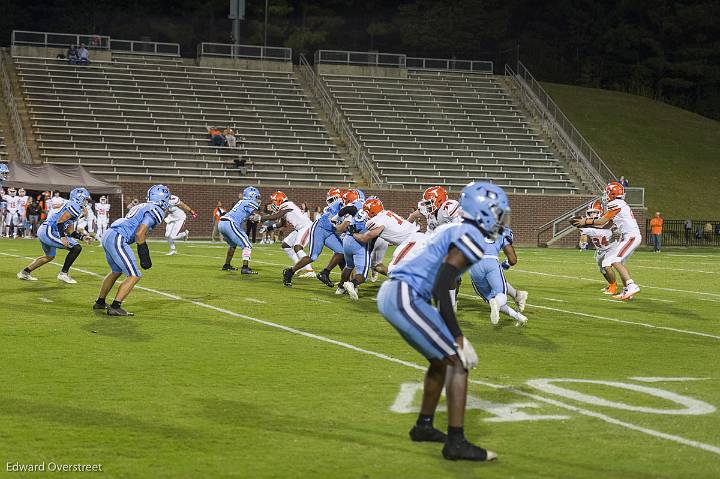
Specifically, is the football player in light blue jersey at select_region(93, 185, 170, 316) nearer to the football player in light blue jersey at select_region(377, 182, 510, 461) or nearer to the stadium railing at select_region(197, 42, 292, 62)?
the football player in light blue jersey at select_region(377, 182, 510, 461)

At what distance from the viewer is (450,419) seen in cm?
663

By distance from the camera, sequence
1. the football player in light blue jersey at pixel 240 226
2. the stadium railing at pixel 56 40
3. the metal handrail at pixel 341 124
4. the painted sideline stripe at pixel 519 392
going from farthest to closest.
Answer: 1. the stadium railing at pixel 56 40
2. the metal handrail at pixel 341 124
3. the football player in light blue jersey at pixel 240 226
4. the painted sideline stripe at pixel 519 392

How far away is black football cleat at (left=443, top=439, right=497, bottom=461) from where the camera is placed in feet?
21.4

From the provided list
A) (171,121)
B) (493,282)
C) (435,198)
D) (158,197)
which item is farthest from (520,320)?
(171,121)

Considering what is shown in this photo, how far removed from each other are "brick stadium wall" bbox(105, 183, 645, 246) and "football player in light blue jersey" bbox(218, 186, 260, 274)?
15746 millimetres

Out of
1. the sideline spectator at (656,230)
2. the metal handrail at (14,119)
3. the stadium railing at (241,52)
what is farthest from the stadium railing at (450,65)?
the metal handrail at (14,119)

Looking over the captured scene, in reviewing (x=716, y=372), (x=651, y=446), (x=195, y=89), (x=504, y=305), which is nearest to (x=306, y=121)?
(x=195, y=89)

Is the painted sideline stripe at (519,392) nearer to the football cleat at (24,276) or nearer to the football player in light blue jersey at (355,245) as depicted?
the football player in light blue jersey at (355,245)

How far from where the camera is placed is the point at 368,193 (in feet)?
127

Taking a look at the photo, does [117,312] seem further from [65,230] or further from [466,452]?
[466,452]

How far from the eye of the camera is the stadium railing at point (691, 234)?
42250 mm

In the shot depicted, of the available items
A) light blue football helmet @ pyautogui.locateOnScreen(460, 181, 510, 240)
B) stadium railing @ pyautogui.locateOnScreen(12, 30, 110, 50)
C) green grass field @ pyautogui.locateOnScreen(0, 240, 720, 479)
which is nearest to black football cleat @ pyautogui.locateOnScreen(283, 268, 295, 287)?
green grass field @ pyautogui.locateOnScreen(0, 240, 720, 479)

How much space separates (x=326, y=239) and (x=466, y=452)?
11.8 metres

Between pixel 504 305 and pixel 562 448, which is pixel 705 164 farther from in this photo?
pixel 562 448
